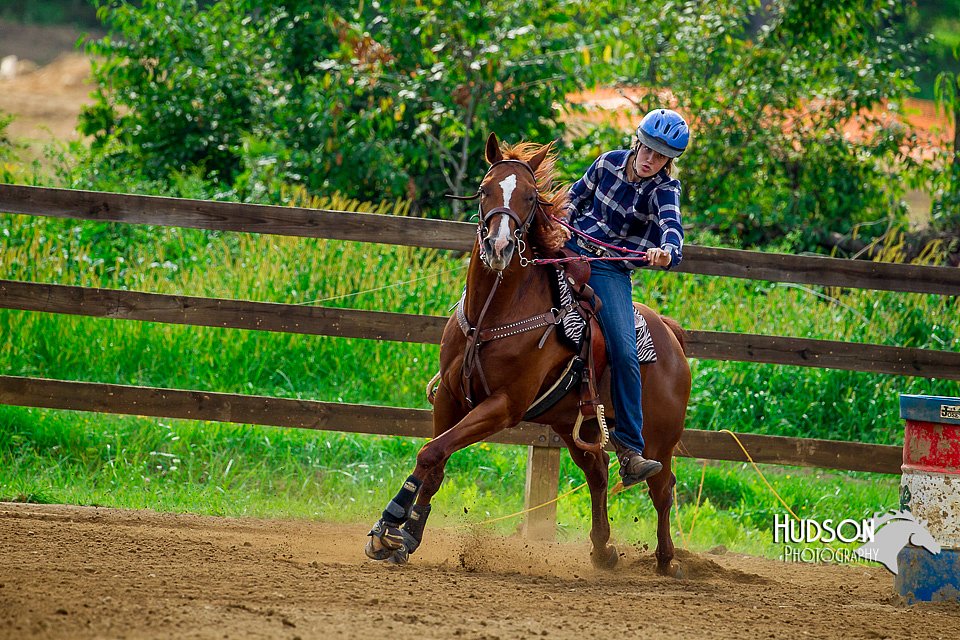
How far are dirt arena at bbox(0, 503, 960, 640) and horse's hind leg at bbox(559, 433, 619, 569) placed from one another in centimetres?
11

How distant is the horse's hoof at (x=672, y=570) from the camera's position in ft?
18.5

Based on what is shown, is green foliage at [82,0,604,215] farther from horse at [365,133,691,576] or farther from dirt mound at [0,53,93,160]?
dirt mound at [0,53,93,160]

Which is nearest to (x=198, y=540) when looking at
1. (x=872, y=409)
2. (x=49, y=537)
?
(x=49, y=537)

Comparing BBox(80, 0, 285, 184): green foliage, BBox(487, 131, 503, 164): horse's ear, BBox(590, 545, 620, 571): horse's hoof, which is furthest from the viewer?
BBox(80, 0, 285, 184): green foliage

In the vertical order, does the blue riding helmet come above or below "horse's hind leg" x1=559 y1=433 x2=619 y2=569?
above

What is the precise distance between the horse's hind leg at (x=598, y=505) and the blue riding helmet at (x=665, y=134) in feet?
5.38

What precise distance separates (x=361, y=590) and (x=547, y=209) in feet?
6.82

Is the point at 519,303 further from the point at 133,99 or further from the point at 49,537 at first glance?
the point at 133,99

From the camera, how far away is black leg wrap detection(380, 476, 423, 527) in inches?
193

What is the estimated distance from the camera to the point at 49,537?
4992 mm

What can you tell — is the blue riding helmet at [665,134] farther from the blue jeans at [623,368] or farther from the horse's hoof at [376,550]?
the horse's hoof at [376,550]

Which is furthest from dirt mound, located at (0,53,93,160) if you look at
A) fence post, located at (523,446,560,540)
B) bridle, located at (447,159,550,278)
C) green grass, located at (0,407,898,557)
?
bridle, located at (447,159,550,278)

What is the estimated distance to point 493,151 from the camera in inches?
196

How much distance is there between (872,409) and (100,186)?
314 inches
